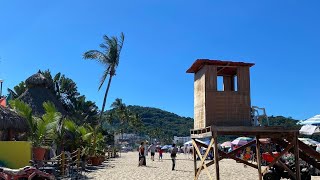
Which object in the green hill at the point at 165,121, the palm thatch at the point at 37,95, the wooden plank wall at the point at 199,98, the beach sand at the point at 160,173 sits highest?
the green hill at the point at 165,121

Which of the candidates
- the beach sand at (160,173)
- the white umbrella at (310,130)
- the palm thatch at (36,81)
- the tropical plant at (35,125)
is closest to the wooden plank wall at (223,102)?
the beach sand at (160,173)

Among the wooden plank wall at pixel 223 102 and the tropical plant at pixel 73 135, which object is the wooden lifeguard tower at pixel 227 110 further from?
the tropical plant at pixel 73 135

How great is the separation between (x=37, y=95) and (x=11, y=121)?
13251 millimetres

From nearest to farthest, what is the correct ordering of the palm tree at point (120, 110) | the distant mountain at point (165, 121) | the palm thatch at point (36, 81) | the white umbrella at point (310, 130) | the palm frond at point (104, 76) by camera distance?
the white umbrella at point (310, 130), the palm thatch at point (36, 81), the palm frond at point (104, 76), the palm tree at point (120, 110), the distant mountain at point (165, 121)

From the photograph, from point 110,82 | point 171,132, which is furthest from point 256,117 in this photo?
point 171,132

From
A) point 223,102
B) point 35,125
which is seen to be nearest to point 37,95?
point 35,125

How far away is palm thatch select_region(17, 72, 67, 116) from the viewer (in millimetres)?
25589

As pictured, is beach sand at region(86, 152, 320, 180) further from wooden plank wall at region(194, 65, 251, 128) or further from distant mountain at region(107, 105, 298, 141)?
distant mountain at region(107, 105, 298, 141)

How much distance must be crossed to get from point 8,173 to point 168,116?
576ft

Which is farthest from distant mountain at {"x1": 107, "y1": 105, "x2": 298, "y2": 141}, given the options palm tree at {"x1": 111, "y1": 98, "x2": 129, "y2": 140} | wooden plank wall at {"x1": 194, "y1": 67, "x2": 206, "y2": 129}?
wooden plank wall at {"x1": 194, "y1": 67, "x2": 206, "y2": 129}

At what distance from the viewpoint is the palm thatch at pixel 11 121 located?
45.2 feet

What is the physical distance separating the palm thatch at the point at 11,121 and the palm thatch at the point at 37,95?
10471mm

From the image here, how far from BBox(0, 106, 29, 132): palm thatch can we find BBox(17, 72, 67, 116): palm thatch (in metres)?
10.5

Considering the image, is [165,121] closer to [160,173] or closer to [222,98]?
[160,173]
